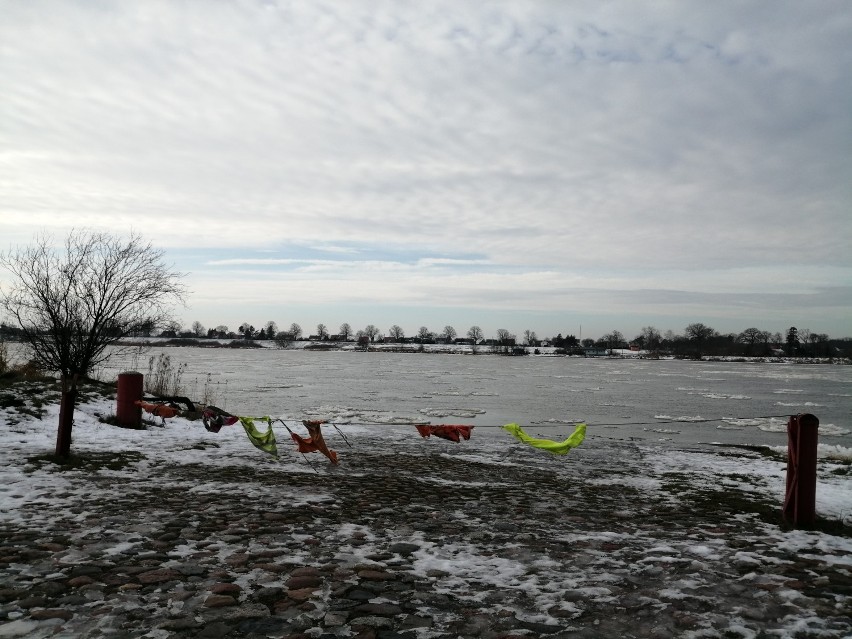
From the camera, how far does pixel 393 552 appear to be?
5.83m

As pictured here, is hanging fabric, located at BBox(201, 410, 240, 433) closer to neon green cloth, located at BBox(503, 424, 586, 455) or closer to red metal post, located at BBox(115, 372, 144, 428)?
red metal post, located at BBox(115, 372, 144, 428)

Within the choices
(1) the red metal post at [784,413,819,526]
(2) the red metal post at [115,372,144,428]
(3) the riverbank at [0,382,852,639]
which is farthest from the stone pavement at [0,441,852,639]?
(2) the red metal post at [115,372,144,428]

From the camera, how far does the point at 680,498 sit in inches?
356

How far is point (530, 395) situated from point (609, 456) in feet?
73.3

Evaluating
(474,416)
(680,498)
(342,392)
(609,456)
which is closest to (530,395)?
(342,392)

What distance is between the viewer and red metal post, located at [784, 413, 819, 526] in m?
7.09

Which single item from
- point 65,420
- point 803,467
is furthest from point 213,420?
point 803,467

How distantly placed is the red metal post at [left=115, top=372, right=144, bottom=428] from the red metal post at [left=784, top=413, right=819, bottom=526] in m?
12.2

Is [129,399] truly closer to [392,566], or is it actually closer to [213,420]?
[213,420]

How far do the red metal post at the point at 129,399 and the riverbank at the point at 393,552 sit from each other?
2.27 meters

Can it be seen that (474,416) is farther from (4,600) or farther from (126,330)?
(4,600)

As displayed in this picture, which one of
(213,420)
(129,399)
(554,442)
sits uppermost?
(554,442)

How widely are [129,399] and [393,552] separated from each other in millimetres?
9698

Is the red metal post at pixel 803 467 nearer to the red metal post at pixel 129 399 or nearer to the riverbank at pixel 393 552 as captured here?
the riverbank at pixel 393 552
